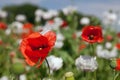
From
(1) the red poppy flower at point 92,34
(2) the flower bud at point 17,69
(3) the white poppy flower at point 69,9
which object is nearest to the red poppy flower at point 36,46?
(1) the red poppy flower at point 92,34

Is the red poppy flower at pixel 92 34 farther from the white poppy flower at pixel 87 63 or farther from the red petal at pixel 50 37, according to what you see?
the red petal at pixel 50 37

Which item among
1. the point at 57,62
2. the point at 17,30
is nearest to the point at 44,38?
the point at 57,62

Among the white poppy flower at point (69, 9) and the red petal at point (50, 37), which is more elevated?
the red petal at point (50, 37)

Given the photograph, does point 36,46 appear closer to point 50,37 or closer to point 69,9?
point 50,37

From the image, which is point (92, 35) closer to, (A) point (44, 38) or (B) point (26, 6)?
(A) point (44, 38)

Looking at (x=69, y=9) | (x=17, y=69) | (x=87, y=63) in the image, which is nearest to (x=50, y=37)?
(x=87, y=63)

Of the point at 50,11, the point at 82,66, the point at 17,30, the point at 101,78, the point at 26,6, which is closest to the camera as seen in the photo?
the point at 82,66

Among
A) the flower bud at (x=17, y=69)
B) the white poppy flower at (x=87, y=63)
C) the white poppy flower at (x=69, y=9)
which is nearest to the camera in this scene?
the white poppy flower at (x=87, y=63)

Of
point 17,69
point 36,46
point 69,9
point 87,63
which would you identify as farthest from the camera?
point 69,9
